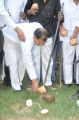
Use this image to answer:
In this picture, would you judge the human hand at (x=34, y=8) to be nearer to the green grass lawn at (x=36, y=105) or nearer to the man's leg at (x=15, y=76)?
the man's leg at (x=15, y=76)

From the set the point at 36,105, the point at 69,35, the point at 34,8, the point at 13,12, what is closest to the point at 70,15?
the point at 69,35

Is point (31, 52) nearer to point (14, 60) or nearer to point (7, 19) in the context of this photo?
point (7, 19)

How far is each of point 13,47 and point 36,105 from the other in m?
1.24

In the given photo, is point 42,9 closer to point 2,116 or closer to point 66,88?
point 66,88

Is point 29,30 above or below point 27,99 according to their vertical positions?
above

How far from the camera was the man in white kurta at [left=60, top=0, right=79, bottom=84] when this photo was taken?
9078 millimetres

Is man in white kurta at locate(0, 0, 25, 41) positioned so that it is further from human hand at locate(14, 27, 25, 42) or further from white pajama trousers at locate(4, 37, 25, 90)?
white pajama trousers at locate(4, 37, 25, 90)

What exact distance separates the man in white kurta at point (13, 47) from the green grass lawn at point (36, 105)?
0.25 meters

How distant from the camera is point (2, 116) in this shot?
7.99 m

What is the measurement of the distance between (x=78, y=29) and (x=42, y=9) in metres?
0.74

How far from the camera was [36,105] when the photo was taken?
8.41 m

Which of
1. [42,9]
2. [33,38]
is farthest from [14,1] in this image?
[33,38]

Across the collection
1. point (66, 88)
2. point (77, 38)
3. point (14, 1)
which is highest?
point (14, 1)

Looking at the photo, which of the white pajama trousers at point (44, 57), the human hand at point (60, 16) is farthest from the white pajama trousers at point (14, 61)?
the human hand at point (60, 16)
